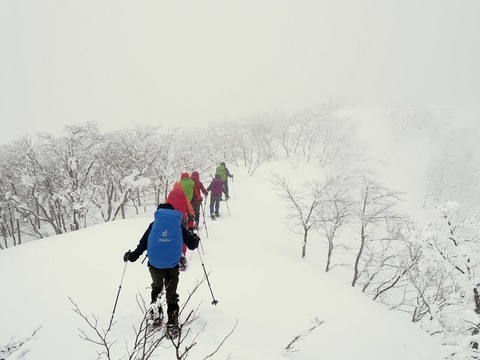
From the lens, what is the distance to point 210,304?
4934 millimetres

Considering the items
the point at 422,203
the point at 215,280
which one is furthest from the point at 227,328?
the point at 422,203

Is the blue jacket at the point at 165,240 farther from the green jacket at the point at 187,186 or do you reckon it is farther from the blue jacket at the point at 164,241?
the green jacket at the point at 187,186

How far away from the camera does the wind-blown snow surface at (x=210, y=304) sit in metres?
3.85

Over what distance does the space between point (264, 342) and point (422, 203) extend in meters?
41.1

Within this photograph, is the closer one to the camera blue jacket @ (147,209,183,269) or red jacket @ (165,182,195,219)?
blue jacket @ (147,209,183,269)

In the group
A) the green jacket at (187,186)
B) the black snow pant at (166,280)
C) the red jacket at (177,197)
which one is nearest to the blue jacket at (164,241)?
the black snow pant at (166,280)

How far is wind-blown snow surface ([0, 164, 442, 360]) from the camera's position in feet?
12.6

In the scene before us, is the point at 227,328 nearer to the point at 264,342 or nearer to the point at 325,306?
the point at 264,342

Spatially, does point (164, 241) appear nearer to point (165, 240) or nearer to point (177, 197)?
point (165, 240)

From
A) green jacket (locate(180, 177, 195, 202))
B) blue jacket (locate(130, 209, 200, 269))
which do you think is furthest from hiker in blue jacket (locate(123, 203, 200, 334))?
green jacket (locate(180, 177, 195, 202))

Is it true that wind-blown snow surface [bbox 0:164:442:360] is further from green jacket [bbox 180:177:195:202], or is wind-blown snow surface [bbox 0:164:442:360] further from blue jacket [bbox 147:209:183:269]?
green jacket [bbox 180:177:195:202]

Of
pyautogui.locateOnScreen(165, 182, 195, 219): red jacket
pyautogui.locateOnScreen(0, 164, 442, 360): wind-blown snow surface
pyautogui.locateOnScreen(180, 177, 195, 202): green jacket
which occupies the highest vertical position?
pyautogui.locateOnScreen(165, 182, 195, 219): red jacket

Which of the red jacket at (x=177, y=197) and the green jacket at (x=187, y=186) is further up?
the red jacket at (x=177, y=197)

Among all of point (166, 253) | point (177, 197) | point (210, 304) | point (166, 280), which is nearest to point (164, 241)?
point (166, 253)
